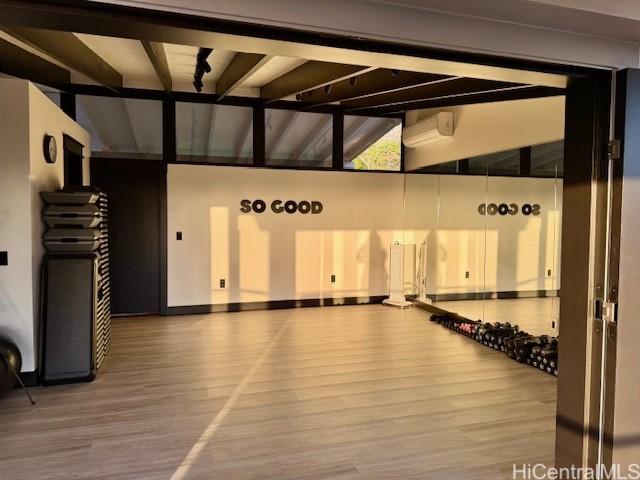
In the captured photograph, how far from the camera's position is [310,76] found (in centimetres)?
463

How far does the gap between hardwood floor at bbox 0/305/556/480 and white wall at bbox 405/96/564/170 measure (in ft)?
7.63

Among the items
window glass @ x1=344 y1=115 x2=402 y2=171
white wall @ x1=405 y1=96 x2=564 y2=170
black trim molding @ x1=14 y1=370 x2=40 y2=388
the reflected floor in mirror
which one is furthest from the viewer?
window glass @ x1=344 y1=115 x2=402 y2=171

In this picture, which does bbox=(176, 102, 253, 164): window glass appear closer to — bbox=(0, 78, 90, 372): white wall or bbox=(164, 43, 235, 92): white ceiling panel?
bbox=(164, 43, 235, 92): white ceiling panel

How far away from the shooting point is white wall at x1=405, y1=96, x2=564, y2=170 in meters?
4.48

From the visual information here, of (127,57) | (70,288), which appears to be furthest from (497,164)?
(70,288)

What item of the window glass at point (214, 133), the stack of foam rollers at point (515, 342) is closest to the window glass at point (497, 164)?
the stack of foam rollers at point (515, 342)

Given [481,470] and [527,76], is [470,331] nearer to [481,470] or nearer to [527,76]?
[481,470]

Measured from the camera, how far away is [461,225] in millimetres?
6379

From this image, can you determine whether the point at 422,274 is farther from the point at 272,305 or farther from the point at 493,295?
the point at 272,305

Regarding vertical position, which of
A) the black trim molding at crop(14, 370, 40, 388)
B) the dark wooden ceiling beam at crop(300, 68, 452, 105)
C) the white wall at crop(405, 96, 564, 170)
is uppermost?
the dark wooden ceiling beam at crop(300, 68, 452, 105)

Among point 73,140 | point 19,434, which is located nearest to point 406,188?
point 73,140

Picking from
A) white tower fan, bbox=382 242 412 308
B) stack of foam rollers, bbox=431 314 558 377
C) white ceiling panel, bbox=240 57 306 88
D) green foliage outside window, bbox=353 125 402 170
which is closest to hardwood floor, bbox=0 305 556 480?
stack of foam rollers, bbox=431 314 558 377

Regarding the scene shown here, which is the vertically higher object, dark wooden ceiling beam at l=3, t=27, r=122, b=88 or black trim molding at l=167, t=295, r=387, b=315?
dark wooden ceiling beam at l=3, t=27, r=122, b=88

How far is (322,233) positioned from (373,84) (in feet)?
9.38
